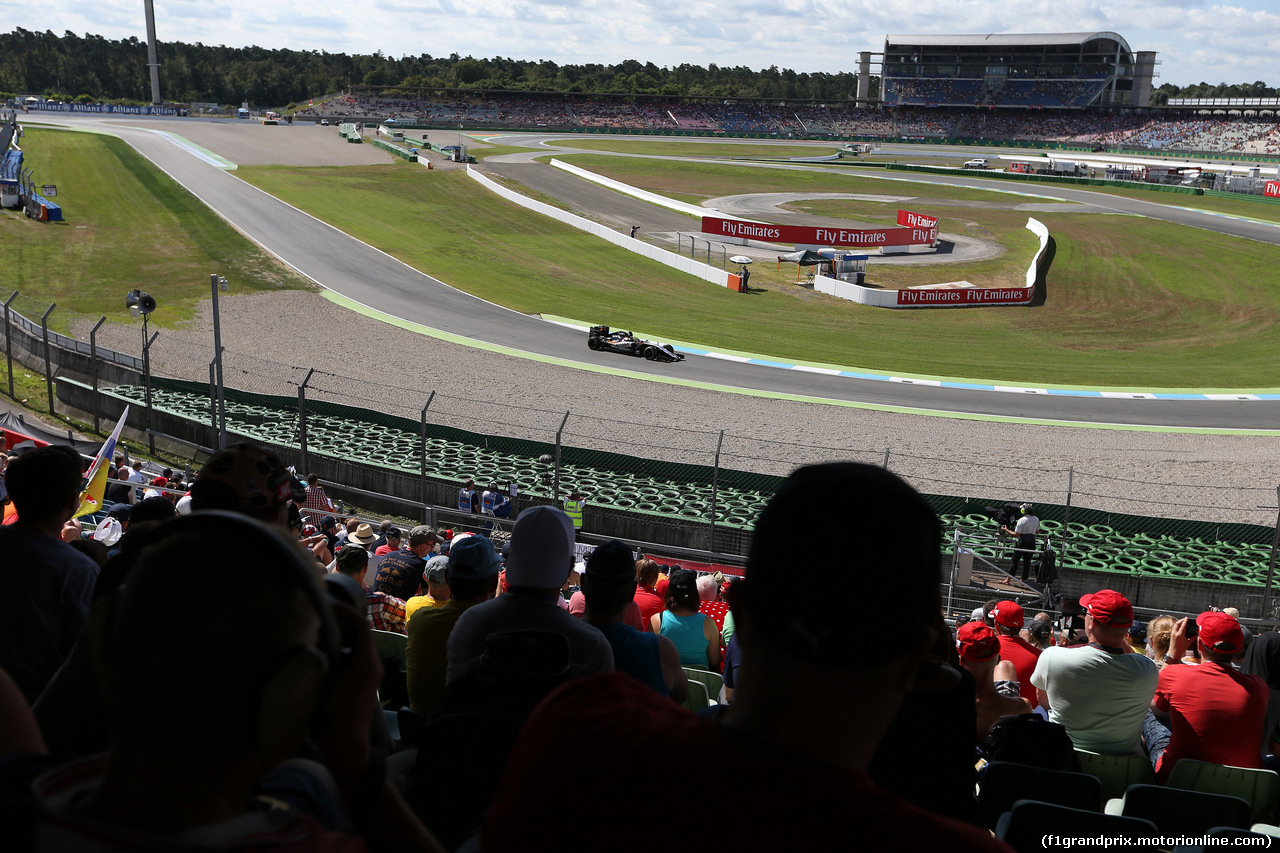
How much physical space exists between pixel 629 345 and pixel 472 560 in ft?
77.5

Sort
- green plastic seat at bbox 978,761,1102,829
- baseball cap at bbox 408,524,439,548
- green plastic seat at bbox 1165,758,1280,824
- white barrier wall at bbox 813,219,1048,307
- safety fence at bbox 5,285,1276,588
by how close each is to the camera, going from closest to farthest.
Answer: green plastic seat at bbox 978,761,1102,829
green plastic seat at bbox 1165,758,1280,824
baseball cap at bbox 408,524,439,548
safety fence at bbox 5,285,1276,588
white barrier wall at bbox 813,219,1048,307

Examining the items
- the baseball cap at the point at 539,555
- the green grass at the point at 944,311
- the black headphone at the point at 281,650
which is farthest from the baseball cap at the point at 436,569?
the green grass at the point at 944,311

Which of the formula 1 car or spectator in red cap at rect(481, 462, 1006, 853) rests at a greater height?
spectator in red cap at rect(481, 462, 1006, 853)

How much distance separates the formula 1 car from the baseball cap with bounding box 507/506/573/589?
76.9 feet

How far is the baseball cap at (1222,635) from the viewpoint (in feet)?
16.5

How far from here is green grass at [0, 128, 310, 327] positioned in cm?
3297

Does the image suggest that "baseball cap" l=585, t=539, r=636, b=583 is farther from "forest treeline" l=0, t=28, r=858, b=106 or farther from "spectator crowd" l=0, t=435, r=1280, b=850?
"forest treeline" l=0, t=28, r=858, b=106

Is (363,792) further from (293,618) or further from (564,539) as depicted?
(564,539)

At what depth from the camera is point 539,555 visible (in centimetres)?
336

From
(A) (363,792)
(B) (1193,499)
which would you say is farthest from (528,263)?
(A) (363,792)

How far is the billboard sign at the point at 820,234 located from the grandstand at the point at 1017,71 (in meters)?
90.0

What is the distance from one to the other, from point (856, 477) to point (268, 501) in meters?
→ 2.27

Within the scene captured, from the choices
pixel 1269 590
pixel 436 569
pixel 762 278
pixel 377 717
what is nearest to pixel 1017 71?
pixel 762 278

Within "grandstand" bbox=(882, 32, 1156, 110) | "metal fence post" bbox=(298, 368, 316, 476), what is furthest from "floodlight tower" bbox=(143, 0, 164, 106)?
"metal fence post" bbox=(298, 368, 316, 476)
